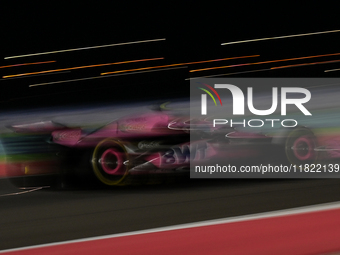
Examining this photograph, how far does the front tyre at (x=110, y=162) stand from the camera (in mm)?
6820

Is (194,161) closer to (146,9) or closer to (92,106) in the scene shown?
(92,106)

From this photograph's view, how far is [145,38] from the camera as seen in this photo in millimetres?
13719

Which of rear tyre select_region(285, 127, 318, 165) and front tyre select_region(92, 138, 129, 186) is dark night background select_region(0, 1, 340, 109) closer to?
front tyre select_region(92, 138, 129, 186)

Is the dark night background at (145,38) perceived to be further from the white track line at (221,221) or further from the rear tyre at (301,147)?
the white track line at (221,221)

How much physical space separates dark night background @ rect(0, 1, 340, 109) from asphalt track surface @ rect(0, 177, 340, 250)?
1501mm

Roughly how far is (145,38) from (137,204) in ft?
28.3

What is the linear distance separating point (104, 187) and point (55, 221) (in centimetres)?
177

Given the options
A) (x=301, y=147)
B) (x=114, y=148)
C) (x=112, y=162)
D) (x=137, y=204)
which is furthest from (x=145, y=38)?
(x=137, y=204)

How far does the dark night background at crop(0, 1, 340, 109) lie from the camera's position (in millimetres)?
8188

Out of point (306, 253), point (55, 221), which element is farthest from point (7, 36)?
point (306, 253)

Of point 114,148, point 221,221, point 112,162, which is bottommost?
point 221,221

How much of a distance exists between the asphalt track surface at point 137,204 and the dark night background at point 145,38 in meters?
1.50

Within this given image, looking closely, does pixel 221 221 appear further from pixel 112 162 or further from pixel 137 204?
pixel 112 162

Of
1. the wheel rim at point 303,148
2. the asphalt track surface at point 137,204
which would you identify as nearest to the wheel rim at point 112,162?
the asphalt track surface at point 137,204
